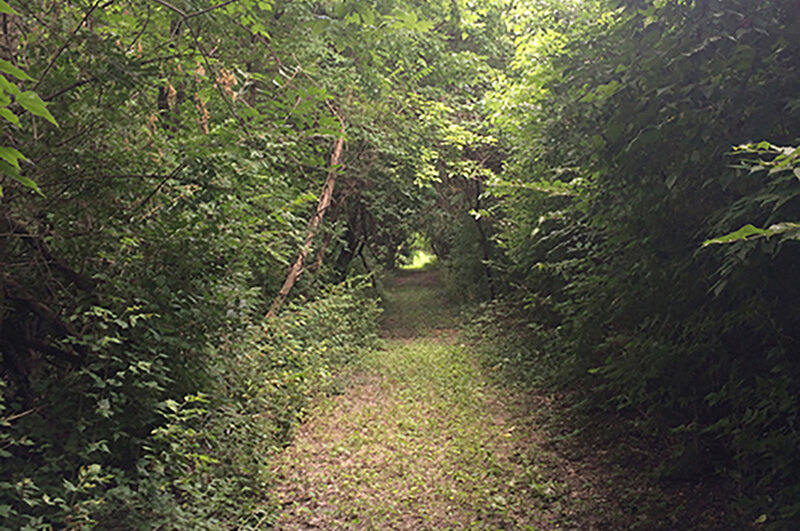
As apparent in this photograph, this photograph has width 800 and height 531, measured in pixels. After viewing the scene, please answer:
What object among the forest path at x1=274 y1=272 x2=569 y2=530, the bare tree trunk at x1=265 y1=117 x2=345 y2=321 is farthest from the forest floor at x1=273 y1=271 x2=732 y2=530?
the bare tree trunk at x1=265 y1=117 x2=345 y2=321

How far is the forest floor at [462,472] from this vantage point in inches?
184

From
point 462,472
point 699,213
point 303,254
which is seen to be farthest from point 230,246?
point 303,254

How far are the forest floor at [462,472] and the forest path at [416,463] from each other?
0.01 metres

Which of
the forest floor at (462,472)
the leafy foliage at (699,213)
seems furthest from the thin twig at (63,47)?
the forest floor at (462,472)

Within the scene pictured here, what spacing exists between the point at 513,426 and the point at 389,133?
24.4ft

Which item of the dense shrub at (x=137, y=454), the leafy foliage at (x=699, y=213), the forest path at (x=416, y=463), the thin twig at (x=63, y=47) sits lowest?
the forest path at (x=416, y=463)

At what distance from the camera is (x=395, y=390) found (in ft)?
31.3

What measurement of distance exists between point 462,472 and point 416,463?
0.59 meters

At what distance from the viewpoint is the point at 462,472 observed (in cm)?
580

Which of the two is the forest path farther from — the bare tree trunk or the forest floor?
the bare tree trunk

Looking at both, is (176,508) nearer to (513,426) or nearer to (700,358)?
(700,358)

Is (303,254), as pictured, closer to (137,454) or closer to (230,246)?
(230,246)

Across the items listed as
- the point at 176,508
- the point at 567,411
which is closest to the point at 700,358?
the point at 567,411

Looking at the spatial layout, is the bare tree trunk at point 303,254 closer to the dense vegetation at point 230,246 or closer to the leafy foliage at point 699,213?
the dense vegetation at point 230,246
